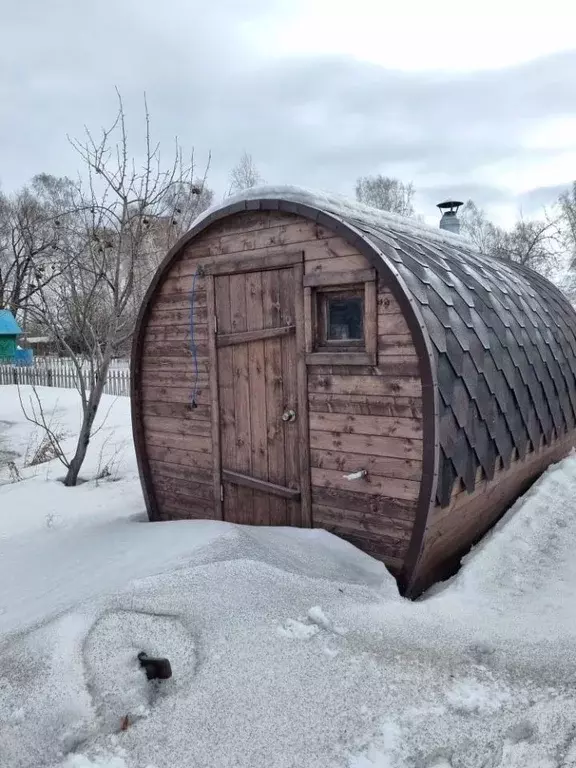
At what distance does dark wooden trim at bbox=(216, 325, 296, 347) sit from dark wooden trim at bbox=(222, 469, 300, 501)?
1.10 metres

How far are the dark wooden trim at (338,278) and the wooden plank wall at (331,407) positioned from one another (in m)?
0.06

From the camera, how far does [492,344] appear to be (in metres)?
4.57

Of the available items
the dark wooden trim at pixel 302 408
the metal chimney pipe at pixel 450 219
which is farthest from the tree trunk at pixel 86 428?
the metal chimney pipe at pixel 450 219

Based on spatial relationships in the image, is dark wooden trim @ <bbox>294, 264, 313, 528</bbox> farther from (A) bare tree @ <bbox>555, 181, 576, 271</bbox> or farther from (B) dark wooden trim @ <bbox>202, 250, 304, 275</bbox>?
(A) bare tree @ <bbox>555, 181, 576, 271</bbox>

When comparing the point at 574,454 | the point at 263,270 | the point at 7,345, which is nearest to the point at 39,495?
the point at 263,270

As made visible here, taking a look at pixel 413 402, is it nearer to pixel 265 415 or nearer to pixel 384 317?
pixel 384 317

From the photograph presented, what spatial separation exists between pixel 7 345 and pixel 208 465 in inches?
983

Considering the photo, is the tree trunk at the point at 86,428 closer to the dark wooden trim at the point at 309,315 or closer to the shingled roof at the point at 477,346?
the shingled roof at the point at 477,346

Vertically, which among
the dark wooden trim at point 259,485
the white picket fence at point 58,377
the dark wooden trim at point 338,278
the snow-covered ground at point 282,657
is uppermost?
the dark wooden trim at point 338,278

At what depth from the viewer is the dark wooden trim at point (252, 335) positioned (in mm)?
4250

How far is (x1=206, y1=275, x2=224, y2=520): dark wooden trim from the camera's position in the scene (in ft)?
15.6

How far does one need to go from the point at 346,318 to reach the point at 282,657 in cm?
224

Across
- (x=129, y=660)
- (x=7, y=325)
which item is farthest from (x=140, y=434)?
(x=7, y=325)

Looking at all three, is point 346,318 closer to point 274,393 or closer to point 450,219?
point 274,393
